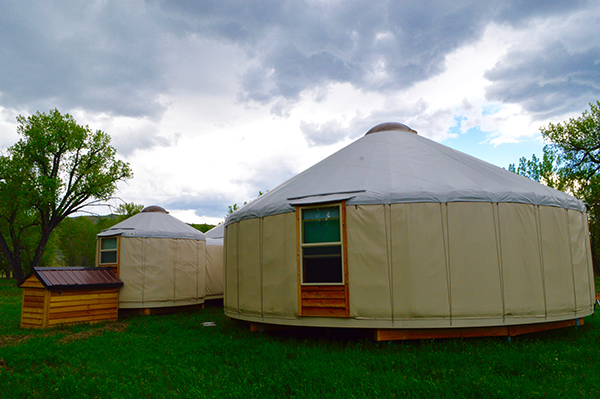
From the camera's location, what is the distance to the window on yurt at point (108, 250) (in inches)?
408

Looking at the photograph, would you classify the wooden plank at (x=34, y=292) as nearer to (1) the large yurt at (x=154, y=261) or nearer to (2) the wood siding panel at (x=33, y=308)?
(2) the wood siding panel at (x=33, y=308)

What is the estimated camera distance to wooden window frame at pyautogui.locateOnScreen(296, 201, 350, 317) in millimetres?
5742

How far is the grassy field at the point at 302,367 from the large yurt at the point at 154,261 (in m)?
3.24

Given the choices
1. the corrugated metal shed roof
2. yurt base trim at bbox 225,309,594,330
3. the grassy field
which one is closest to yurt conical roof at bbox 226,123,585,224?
yurt base trim at bbox 225,309,594,330

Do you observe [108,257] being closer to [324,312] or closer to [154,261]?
[154,261]

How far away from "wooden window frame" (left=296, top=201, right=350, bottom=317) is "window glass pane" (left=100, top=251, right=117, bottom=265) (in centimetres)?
643

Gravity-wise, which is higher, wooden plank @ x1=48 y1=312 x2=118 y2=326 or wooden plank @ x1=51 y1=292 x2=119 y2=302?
wooden plank @ x1=51 y1=292 x2=119 y2=302

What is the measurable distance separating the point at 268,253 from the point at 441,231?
107 inches

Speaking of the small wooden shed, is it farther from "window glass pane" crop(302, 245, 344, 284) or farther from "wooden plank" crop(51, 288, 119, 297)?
"window glass pane" crop(302, 245, 344, 284)

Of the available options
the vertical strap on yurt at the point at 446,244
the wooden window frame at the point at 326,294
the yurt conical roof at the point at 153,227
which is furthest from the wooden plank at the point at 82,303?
the vertical strap on yurt at the point at 446,244

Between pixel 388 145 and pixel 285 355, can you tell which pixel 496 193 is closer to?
pixel 388 145

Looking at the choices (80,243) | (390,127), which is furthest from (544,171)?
(80,243)

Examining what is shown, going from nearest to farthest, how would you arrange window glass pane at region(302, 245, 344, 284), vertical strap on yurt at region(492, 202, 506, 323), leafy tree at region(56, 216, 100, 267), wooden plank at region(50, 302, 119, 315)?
vertical strap on yurt at region(492, 202, 506, 323), window glass pane at region(302, 245, 344, 284), wooden plank at region(50, 302, 119, 315), leafy tree at region(56, 216, 100, 267)

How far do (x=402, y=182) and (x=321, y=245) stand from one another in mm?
1552
